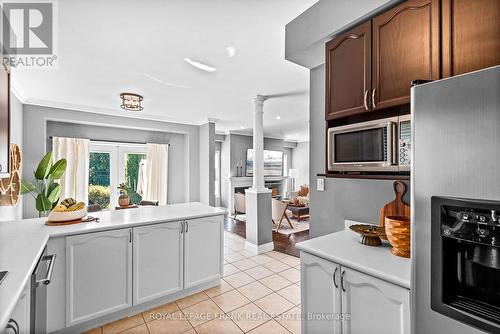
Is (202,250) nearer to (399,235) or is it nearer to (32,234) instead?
(32,234)

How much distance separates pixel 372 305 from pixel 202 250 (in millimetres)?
1768

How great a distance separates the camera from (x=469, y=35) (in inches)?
43.0

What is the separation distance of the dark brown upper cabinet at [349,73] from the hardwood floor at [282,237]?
2.75 metres

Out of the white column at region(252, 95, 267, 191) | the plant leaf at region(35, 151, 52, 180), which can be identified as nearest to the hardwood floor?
the white column at region(252, 95, 267, 191)

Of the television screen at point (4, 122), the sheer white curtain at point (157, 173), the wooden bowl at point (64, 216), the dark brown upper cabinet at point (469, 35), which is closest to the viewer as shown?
the dark brown upper cabinet at point (469, 35)

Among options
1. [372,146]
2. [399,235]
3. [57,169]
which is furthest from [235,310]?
[57,169]

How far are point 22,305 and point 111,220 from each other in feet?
3.51

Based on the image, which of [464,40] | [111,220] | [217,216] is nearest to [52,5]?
[111,220]

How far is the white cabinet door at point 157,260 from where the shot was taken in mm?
2129

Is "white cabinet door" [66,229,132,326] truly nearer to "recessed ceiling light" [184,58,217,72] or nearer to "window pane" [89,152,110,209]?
"recessed ceiling light" [184,58,217,72]

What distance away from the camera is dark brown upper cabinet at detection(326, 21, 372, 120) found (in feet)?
5.00

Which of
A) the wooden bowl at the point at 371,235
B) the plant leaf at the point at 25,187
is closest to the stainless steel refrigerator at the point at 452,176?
the wooden bowl at the point at 371,235

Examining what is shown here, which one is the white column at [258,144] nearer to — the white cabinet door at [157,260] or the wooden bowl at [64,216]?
the white cabinet door at [157,260]

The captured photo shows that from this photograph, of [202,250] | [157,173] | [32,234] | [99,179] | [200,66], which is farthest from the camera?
[157,173]
